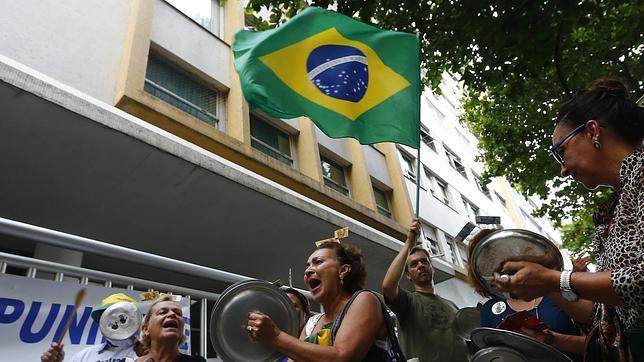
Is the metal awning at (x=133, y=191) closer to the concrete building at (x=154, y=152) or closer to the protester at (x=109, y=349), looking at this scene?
the concrete building at (x=154, y=152)

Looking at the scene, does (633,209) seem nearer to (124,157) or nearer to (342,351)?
(342,351)

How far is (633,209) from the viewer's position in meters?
1.56

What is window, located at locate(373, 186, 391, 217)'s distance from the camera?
13484 millimetres

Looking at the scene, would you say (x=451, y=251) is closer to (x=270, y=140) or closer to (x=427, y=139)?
(x=427, y=139)

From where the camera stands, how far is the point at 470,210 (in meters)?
21.8

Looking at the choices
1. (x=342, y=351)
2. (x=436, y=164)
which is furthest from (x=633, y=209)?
(x=436, y=164)

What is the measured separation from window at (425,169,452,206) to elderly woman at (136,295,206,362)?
15.8 metres

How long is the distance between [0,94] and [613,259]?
507cm

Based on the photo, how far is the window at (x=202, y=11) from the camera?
9953 mm

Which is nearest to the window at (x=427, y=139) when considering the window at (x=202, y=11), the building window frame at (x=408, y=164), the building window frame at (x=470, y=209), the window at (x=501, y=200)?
the building window frame at (x=470, y=209)

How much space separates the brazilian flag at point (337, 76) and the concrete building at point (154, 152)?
1.71 m

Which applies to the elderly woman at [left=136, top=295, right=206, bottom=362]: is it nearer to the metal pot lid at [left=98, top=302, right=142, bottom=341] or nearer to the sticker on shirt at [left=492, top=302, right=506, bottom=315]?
the metal pot lid at [left=98, top=302, right=142, bottom=341]

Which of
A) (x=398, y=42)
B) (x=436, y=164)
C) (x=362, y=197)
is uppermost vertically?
(x=436, y=164)

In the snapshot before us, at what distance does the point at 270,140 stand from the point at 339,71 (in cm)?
589
